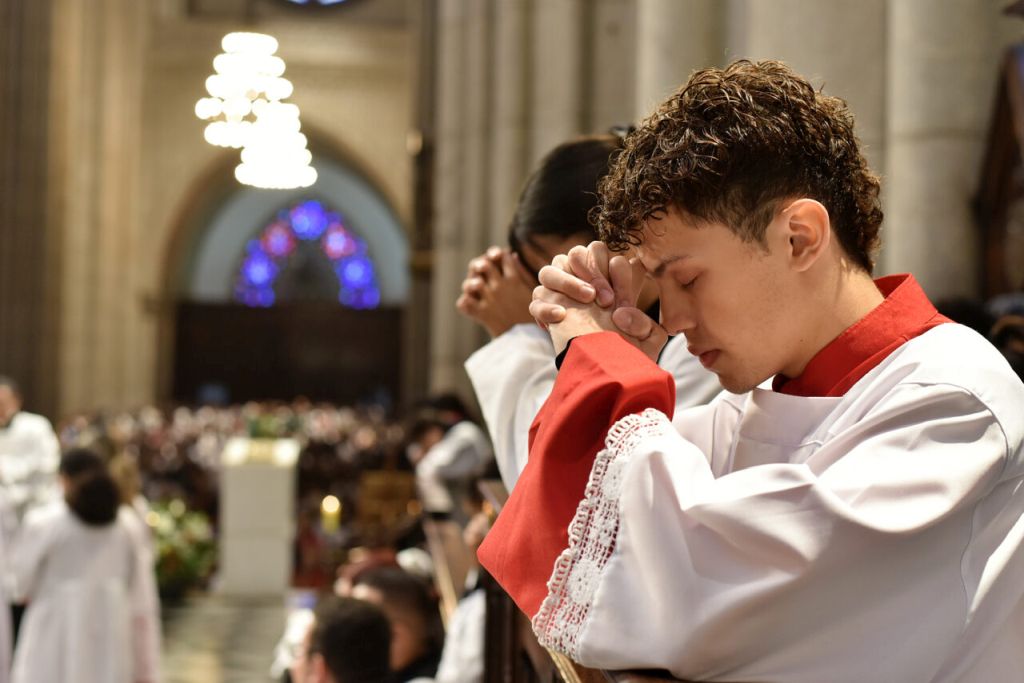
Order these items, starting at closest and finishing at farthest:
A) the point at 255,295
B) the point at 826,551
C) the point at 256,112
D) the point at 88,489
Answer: the point at 826,551 → the point at 88,489 → the point at 256,112 → the point at 255,295

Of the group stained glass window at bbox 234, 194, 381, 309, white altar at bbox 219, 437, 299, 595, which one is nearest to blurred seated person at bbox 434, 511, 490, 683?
white altar at bbox 219, 437, 299, 595

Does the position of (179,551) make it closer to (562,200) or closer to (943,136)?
(943,136)

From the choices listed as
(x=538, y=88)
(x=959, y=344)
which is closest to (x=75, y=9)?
(x=538, y=88)

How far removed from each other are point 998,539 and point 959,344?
19 centimetres

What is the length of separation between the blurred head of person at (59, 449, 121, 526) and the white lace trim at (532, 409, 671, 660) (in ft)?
18.5

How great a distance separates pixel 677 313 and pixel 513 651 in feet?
3.95

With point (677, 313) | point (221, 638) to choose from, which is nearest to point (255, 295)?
point (221, 638)

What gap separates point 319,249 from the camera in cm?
3159

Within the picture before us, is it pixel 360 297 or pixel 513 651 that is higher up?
pixel 513 651

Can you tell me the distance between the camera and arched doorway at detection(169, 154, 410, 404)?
2945 cm

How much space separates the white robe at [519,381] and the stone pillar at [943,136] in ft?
5.25

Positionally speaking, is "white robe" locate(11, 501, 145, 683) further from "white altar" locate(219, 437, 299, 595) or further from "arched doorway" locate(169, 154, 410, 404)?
"arched doorway" locate(169, 154, 410, 404)

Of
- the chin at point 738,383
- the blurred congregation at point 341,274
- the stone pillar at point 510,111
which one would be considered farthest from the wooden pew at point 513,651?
the stone pillar at point 510,111

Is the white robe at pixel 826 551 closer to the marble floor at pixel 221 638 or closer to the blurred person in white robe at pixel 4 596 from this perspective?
the blurred person in white robe at pixel 4 596
